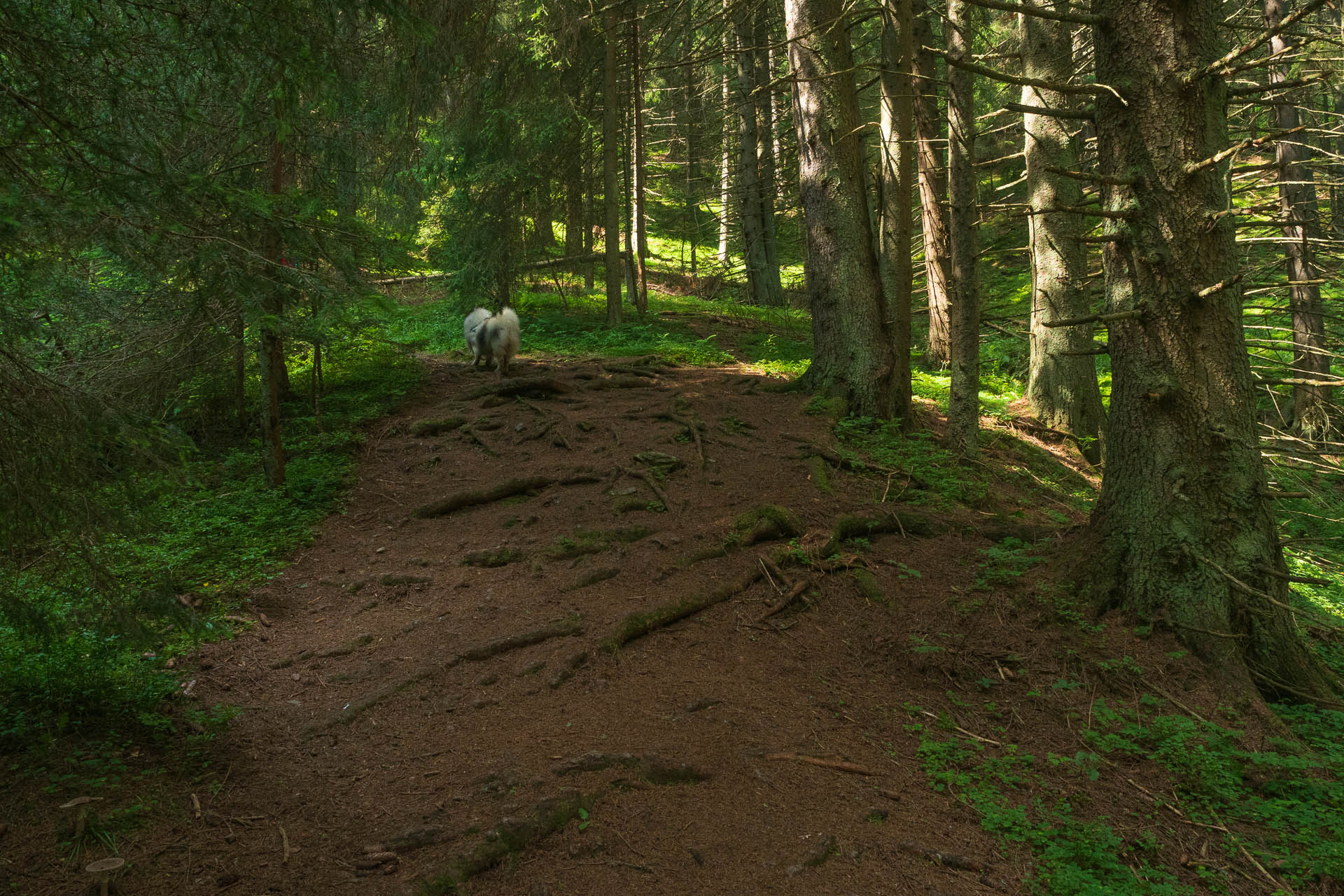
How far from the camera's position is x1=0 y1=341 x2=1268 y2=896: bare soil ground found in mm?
3467

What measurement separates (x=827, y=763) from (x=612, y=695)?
1.37 m

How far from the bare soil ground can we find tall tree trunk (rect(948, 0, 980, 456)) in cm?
103

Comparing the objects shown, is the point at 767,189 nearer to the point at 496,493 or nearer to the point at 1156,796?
the point at 496,493

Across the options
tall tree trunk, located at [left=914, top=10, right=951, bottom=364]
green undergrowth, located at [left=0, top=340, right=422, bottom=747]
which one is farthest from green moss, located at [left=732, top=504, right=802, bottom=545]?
tall tree trunk, located at [left=914, top=10, right=951, bottom=364]

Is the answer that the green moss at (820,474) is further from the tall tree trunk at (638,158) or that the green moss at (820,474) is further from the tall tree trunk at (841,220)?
the tall tree trunk at (638,158)

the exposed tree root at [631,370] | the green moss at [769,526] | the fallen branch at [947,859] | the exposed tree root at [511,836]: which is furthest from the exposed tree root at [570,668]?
the exposed tree root at [631,370]

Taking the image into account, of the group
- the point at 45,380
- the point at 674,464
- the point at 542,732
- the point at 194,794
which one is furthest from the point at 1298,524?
the point at 45,380

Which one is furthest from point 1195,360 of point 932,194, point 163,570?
point 932,194

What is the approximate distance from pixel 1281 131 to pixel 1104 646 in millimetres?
2958

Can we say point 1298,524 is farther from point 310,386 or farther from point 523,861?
→ point 310,386

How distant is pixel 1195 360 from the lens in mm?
4664

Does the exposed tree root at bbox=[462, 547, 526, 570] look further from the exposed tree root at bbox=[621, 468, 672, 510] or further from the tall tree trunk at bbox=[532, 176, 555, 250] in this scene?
the tall tree trunk at bbox=[532, 176, 555, 250]

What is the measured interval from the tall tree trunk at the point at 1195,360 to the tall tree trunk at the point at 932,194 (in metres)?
4.58

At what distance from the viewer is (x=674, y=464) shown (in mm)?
8070
